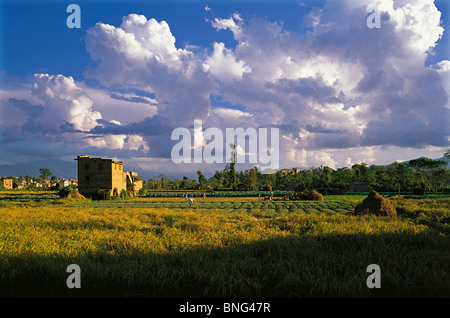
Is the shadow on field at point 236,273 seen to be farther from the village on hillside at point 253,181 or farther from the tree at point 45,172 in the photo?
the tree at point 45,172

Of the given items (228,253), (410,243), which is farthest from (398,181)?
(228,253)

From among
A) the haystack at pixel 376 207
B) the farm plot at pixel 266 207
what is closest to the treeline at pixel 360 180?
the farm plot at pixel 266 207

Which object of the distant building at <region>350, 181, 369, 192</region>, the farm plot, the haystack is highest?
the haystack

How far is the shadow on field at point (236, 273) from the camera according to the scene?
408cm

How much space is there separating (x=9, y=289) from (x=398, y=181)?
7023cm

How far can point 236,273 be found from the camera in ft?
14.9

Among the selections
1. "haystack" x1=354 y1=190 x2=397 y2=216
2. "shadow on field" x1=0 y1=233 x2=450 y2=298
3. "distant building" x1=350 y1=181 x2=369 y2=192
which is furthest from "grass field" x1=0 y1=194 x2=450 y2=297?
"distant building" x1=350 y1=181 x2=369 y2=192

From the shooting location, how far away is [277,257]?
5.59m

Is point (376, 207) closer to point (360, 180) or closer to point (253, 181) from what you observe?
point (253, 181)

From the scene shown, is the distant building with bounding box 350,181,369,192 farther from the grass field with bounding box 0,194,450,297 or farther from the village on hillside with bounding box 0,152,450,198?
the grass field with bounding box 0,194,450,297

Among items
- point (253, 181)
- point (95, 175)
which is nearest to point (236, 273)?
point (95, 175)

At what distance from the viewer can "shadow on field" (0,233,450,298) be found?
408cm

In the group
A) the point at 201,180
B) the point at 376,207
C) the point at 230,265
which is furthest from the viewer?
the point at 201,180
